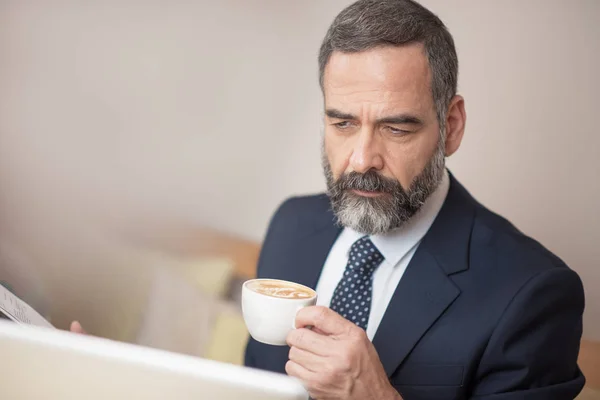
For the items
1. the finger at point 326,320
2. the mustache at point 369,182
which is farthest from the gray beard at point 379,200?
the finger at point 326,320

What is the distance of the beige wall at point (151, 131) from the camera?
2275 millimetres

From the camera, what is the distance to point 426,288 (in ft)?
4.16

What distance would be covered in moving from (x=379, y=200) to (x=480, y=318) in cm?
32

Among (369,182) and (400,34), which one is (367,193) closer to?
(369,182)

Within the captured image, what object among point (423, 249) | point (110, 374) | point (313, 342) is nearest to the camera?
point (110, 374)

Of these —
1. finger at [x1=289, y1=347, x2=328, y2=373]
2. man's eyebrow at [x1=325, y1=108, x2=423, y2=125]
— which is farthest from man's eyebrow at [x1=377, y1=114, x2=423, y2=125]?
finger at [x1=289, y1=347, x2=328, y2=373]

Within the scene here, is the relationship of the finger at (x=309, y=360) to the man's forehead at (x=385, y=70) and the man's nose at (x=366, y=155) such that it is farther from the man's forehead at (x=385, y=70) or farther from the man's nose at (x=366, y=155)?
the man's forehead at (x=385, y=70)

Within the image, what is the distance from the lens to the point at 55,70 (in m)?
2.38

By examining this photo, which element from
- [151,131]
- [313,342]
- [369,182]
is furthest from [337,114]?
[151,131]

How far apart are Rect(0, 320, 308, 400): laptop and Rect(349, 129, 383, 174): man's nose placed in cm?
70

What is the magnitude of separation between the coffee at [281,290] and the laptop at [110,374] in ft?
1.33

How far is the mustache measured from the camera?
1.21 metres

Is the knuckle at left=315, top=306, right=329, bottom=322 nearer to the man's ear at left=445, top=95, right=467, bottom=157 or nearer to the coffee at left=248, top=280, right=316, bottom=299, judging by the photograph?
the coffee at left=248, top=280, right=316, bottom=299

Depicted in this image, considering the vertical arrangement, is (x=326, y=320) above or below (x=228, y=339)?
above
